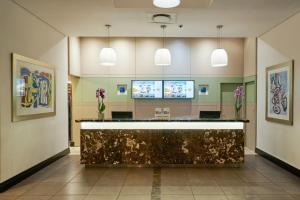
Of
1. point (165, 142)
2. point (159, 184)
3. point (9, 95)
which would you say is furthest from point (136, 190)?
point (9, 95)

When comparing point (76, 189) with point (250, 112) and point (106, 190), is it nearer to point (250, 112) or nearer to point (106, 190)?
point (106, 190)

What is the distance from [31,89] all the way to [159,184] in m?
3.03

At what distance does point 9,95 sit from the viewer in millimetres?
4457

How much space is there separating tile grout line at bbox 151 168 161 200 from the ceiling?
3.16m

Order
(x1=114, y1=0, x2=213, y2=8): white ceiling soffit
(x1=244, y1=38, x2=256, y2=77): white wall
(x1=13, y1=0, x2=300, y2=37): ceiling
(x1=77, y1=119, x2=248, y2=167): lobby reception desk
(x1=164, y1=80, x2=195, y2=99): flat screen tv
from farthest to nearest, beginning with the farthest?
(x1=164, y1=80, x2=195, y2=99): flat screen tv < (x1=244, y1=38, x2=256, y2=77): white wall < (x1=77, y1=119, x2=248, y2=167): lobby reception desk < (x1=13, y1=0, x2=300, y2=37): ceiling < (x1=114, y1=0, x2=213, y2=8): white ceiling soffit

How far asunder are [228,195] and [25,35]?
4.57 meters

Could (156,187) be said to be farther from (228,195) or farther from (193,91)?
(193,91)

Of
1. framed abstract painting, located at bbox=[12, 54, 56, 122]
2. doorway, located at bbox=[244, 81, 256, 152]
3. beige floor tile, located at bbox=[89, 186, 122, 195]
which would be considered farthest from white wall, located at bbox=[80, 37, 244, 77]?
beige floor tile, located at bbox=[89, 186, 122, 195]

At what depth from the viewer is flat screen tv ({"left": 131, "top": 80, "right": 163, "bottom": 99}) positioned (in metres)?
8.52

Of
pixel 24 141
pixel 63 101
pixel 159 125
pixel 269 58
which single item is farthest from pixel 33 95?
pixel 269 58

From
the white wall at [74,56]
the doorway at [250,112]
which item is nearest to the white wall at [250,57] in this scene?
the doorway at [250,112]

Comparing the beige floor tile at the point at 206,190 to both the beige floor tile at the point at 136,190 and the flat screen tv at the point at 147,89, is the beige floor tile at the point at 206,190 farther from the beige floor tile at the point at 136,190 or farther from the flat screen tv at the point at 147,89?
the flat screen tv at the point at 147,89

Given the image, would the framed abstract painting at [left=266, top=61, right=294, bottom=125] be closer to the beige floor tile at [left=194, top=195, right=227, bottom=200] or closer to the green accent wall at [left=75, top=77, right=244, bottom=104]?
the green accent wall at [left=75, top=77, right=244, bottom=104]

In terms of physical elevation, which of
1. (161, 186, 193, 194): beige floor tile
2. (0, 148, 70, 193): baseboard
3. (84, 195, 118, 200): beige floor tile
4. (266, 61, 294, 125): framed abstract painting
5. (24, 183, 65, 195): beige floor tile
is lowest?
(24, 183, 65, 195): beige floor tile
